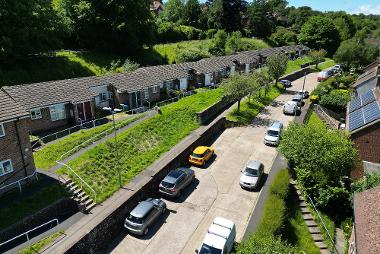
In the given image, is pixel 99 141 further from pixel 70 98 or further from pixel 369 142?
pixel 369 142

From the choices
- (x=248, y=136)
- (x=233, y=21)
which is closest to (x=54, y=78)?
(x=248, y=136)

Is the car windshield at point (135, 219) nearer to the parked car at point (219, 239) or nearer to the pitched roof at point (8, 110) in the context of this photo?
the parked car at point (219, 239)

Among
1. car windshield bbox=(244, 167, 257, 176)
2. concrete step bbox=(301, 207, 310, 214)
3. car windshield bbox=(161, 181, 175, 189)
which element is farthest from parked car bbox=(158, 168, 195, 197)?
concrete step bbox=(301, 207, 310, 214)

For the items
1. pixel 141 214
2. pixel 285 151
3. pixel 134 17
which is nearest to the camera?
pixel 141 214

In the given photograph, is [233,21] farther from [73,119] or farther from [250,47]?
[73,119]

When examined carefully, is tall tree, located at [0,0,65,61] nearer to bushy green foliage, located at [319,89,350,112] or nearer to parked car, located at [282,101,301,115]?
parked car, located at [282,101,301,115]

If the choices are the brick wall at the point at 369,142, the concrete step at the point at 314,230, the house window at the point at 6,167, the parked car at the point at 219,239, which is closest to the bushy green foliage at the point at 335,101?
the brick wall at the point at 369,142
